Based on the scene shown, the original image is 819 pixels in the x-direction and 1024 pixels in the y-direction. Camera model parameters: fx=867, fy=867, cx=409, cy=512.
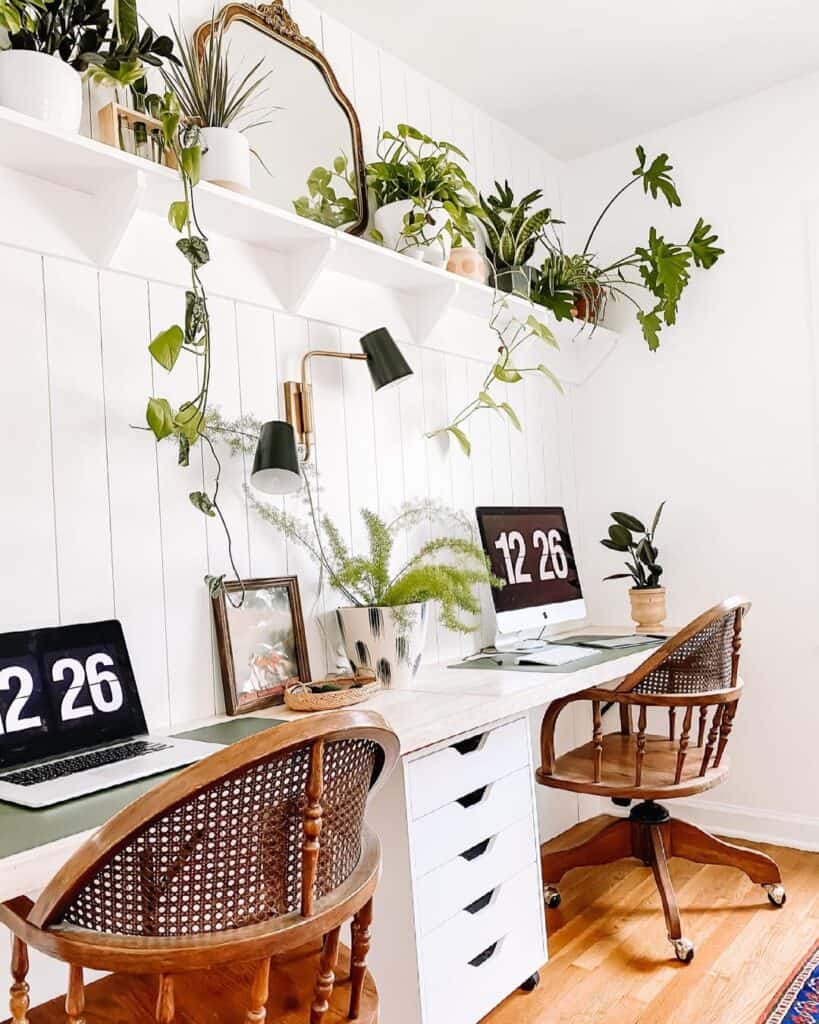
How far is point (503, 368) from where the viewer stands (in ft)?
8.47

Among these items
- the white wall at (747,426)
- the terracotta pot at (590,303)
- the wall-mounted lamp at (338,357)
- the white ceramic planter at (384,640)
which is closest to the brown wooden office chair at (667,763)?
the white ceramic planter at (384,640)

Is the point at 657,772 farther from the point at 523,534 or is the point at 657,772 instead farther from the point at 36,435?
the point at 36,435

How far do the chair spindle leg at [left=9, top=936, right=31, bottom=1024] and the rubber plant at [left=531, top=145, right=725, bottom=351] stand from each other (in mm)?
2415

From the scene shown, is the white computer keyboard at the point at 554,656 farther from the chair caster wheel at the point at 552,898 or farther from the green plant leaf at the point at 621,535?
the chair caster wheel at the point at 552,898

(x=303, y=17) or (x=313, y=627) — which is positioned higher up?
(x=303, y=17)

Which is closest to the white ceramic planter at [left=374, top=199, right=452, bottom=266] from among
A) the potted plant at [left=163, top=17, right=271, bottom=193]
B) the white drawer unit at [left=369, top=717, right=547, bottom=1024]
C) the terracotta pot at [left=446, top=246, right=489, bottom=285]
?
the terracotta pot at [left=446, top=246, right=489, bottom=285]

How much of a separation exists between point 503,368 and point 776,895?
1669mm

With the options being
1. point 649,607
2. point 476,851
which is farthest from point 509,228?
point 476,851

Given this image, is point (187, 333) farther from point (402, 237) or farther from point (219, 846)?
point (219, 846)

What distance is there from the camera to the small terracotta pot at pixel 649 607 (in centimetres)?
289

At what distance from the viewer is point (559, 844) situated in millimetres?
2920

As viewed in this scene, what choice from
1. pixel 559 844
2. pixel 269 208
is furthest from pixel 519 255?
pixel 559 844

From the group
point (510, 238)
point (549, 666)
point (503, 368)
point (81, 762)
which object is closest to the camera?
point (81, 762)

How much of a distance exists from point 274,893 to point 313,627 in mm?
1128
